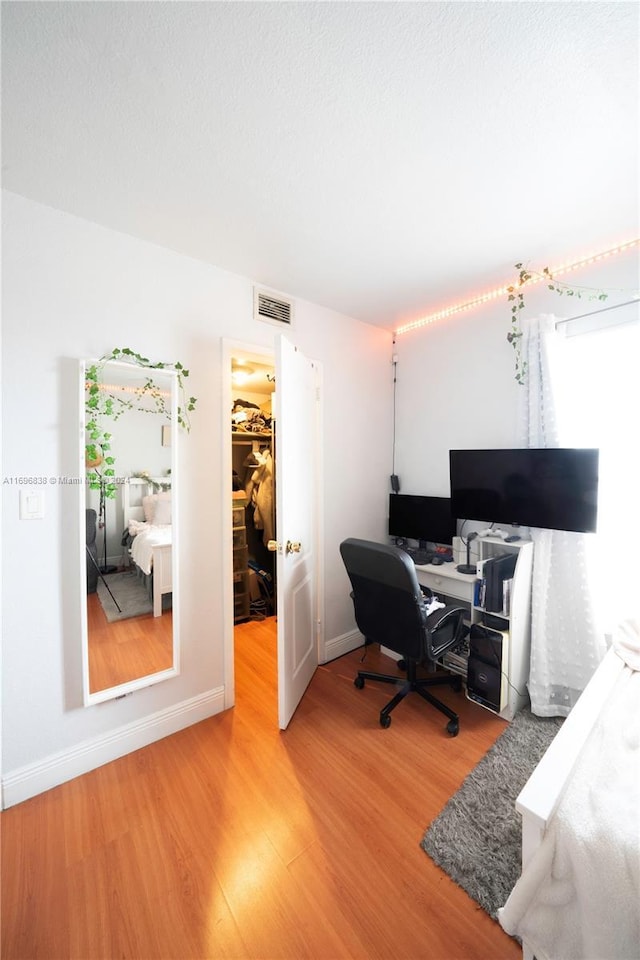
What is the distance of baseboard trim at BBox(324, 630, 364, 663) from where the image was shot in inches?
105

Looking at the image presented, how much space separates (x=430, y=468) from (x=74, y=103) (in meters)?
2.64

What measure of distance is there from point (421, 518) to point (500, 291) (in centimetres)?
167

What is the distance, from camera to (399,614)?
1.90 metres

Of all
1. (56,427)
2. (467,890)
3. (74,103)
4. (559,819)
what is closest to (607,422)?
(559,819)

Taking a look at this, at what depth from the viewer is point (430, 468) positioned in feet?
9.29

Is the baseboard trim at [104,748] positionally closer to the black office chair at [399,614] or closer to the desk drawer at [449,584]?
the black office chair at [399,614]

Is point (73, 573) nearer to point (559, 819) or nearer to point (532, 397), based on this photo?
point (559, 819)

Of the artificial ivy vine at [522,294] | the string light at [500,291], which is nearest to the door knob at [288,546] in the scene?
the artificial ivy vine at [522,294]

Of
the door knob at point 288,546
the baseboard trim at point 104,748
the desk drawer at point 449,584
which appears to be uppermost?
the door knob at point 288,546

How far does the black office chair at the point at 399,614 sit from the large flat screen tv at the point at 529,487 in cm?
69

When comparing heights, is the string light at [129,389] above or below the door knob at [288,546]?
above

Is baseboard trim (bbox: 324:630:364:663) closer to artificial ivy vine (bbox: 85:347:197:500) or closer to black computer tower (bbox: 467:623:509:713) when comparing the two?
black computer tower (bbox: 467:623:509:713)

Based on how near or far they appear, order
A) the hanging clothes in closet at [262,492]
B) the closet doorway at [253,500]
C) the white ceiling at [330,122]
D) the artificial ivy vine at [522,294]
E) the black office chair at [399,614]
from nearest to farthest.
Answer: the white ceiling at [330,122] → the black office chair at [399,614] → the artificial ivy vine at [522,294] → the closet doorway at [253,500] → the hanging clothes in closet at [262,492]

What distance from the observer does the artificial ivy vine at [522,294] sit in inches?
78.9
